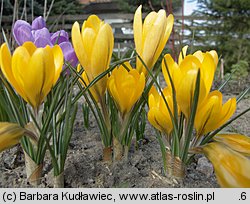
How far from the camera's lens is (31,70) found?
41 cm

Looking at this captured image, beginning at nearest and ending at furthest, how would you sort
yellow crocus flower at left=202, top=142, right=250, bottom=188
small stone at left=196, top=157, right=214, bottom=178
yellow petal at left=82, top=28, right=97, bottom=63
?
yellow crocus flower at left=202, top=142, right=250, bottom=188 → yellow petal at left=82, top=28, right=97, bottom=63 → small stone at left=196, top=157, right=214, bottom=178

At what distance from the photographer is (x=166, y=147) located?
19.6 inches

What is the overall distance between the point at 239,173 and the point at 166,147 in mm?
146

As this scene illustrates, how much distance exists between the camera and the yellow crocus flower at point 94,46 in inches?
18.0

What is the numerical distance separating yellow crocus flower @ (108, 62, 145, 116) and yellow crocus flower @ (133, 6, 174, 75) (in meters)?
0.05

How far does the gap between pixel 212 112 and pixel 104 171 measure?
198 millimetres

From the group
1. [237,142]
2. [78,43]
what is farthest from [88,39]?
[237,142]

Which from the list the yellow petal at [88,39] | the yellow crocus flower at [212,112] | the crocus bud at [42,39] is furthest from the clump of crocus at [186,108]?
the crocus bud at [42,39]

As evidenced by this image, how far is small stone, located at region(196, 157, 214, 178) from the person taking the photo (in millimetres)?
571

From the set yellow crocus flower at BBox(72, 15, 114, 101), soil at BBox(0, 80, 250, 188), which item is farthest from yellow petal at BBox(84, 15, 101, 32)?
soil at BBox(0, 80, 250, 188)

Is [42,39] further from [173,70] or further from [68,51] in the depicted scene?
[173,70]

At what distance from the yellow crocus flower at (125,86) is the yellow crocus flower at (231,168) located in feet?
0.46

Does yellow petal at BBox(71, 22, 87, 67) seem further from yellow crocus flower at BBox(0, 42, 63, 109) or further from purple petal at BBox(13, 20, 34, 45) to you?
purple petal at BBox(13, 20, 34, 45)

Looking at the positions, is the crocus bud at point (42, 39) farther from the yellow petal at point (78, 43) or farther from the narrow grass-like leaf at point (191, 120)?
the narrow grass-like leaf at point (191, 120)
